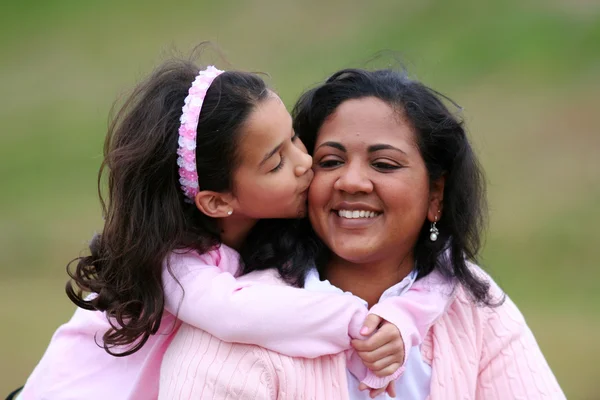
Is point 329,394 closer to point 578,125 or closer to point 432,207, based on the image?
point 432,207

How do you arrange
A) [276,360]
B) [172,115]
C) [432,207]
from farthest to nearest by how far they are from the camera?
1. [432,207]
2. [172,115]
3. [276,360]

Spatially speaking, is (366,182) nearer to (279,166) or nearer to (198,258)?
(279,166)

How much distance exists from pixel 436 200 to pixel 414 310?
41 centimetres

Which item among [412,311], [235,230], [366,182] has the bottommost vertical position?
[412,311]

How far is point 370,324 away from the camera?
2570mm

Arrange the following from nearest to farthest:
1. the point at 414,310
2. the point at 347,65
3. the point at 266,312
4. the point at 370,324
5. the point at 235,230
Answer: the point at 266,312, the point at 370,324, the point at 414,310, the point at 235,230, the point at 347,65

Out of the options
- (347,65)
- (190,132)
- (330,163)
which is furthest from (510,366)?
(347,65)

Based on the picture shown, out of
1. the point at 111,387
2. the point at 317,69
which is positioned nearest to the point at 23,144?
the point at 317,69

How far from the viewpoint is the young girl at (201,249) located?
2.52 metres

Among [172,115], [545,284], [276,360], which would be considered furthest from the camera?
[545,284]

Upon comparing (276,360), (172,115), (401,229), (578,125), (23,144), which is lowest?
(23,144)

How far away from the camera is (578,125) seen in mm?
8953

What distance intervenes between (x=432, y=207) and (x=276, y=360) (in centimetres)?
76

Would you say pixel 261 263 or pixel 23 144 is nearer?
pixel 261 263
